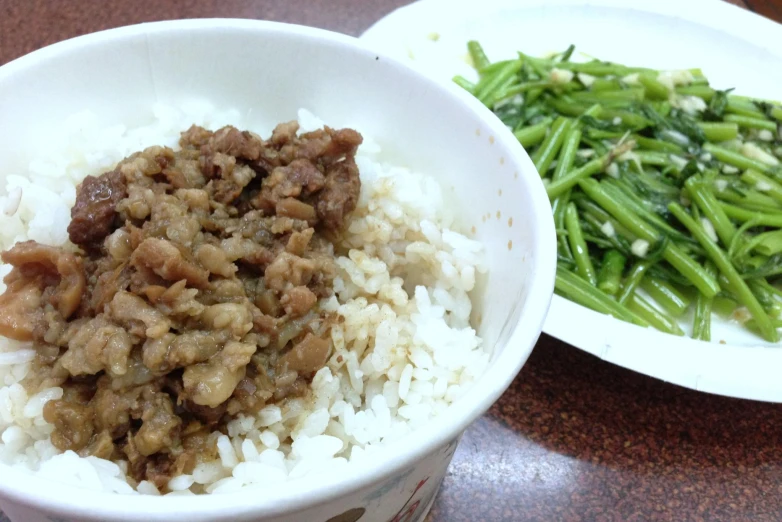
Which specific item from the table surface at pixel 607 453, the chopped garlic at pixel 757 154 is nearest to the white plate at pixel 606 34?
the chopped garlic at pixel 757 154

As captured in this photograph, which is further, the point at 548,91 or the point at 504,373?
the point at 548,91

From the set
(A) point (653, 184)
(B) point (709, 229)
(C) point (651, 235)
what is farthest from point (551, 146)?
(B) point (709, 229)

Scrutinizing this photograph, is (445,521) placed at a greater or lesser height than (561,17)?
lesser

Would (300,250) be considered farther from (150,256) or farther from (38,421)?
(38,421)

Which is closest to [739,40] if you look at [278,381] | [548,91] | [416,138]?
[548,91]

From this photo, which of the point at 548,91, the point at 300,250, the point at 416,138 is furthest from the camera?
the point at 548,91

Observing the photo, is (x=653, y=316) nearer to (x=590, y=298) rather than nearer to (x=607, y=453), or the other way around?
(x=590, y=298)

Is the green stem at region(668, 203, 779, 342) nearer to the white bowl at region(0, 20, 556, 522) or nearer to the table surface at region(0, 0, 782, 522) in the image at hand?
the table surface at region(0, 0, 782, 522)

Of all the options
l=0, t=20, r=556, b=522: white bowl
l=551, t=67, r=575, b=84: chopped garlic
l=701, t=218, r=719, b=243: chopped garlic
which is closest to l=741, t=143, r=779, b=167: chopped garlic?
l=701, t=218, r=719, b=243: chopped garlic
